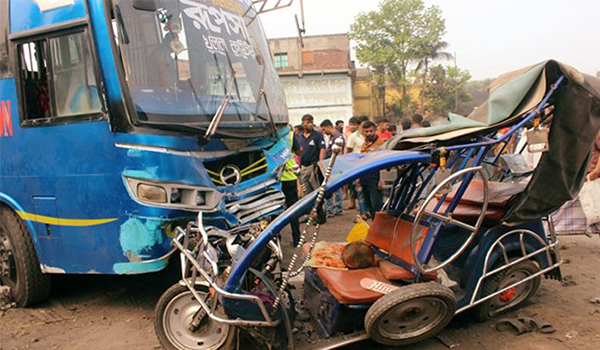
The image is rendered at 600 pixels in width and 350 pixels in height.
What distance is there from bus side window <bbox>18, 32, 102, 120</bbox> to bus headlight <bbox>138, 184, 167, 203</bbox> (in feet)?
2.44

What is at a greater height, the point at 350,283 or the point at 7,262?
the point at 350,283

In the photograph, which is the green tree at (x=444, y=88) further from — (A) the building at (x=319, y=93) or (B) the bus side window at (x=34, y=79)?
(B) the bus side window at (x=34, y=79)

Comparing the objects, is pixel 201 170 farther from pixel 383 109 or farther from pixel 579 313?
pixel 383 109

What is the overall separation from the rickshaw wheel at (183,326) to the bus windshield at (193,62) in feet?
4.44

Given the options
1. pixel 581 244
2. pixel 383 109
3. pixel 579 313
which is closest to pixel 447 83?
pixel 383 109

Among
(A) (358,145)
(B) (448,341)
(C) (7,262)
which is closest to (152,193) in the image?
(C) (7,262)

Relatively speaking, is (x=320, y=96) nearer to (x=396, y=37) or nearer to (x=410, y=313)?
(x=396, y=37)

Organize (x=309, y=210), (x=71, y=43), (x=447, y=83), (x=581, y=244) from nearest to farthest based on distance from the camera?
(x=309, y=210) → (x=71, y=43) → (x=581, y=244) → (x=447, y=83)

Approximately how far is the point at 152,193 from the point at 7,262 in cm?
200

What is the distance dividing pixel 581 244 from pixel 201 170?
4.86 metres

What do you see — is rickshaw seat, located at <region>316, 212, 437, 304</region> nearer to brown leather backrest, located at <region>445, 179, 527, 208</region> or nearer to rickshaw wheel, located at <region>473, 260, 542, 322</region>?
brown leather backrest, located at <region>445, 179, 527, 208</region>

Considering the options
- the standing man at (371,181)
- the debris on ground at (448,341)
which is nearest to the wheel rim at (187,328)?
the debris on ground at (448,341)

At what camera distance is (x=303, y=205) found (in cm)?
261

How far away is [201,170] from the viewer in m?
3.62
